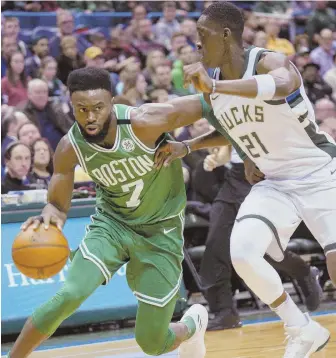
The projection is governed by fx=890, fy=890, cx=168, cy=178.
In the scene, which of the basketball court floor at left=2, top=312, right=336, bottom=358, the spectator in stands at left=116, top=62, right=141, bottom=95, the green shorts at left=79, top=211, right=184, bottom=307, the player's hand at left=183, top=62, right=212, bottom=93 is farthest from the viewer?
the spectator in stands at left=116, top=62, right=141, bottom=95

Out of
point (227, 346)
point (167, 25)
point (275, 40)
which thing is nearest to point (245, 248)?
point (227, 346)

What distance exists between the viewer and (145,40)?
→ 45.1 ft

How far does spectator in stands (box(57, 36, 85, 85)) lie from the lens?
1183 cm

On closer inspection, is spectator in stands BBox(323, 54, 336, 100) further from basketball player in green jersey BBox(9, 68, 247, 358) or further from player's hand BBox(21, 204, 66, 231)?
player's hand BBox(21, 204, 66, 231)

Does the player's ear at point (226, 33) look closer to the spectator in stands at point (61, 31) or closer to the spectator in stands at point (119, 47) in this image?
the spectator in stands at point (61, 31)

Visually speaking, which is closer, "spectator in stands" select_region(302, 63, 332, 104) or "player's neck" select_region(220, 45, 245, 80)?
"player's neck" select_region(220, 45, 245, 80)

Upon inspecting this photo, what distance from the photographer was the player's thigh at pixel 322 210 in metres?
5.41

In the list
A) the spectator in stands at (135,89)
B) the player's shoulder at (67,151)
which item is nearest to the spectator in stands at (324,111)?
the spectator in stands at (135,89)

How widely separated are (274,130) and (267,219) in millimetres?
545

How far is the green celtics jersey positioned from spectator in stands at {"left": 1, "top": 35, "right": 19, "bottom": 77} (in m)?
5.95

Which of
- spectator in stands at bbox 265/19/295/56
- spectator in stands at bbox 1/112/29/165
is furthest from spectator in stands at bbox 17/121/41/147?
spectator in stands at bbox 265/19/295/56

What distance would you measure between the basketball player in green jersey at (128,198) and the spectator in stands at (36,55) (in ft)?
20.4

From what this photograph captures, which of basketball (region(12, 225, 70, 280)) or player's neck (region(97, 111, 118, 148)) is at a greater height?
player's neck (region(97, 111, 118, 148))

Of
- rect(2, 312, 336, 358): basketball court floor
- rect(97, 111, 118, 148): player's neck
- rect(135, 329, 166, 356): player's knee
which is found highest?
rect(97, 111, 118, 148): player's neck
